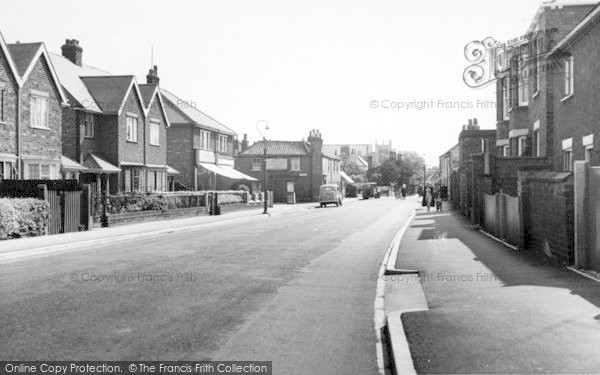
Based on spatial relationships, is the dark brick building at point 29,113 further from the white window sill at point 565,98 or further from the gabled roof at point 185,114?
the white window sill at point 565,98

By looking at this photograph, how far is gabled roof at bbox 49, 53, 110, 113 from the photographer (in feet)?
108

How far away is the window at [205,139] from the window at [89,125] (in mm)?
15164

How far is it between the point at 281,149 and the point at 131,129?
121 feet

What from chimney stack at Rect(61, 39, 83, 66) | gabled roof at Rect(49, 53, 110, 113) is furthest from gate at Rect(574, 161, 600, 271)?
chimney stack at Rect(61, 39, 83, 66)

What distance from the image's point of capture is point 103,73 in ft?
142

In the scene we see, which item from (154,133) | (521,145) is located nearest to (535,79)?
(521,145)

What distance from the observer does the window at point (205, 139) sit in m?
48.8

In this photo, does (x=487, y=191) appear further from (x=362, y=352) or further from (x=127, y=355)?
(x=127, y=355)

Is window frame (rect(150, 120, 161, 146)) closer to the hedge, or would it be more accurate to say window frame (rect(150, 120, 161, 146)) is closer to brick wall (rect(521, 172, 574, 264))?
→ the hedge

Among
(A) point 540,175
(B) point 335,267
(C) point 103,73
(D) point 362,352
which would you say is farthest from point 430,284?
(C) point 103,73

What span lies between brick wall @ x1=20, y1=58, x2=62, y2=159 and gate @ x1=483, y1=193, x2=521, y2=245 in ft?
63.5

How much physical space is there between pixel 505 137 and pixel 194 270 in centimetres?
2294

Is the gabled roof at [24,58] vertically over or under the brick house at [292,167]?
over

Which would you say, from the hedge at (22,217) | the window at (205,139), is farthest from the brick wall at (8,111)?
the window at (205,139)
